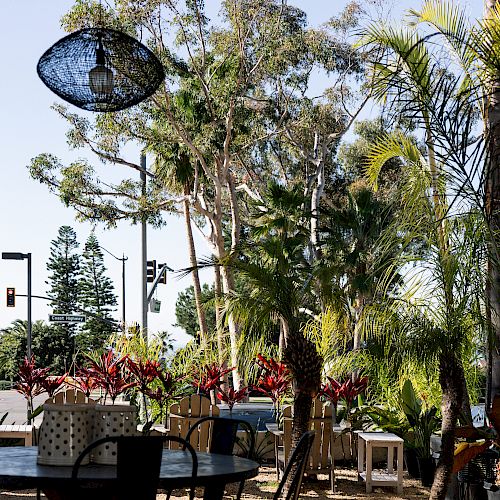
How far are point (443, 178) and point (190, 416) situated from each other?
4.30 meters

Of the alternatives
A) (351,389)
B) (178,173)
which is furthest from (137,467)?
(178,173)

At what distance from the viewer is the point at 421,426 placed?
1027cm

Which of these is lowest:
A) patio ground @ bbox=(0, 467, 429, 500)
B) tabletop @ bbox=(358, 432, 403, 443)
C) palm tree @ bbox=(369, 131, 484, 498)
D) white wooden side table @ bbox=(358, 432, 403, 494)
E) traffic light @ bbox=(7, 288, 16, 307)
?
patio ground @ bbox=(0, 467, 429, 500)

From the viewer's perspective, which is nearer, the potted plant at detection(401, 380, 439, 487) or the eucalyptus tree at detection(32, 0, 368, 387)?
the potted plant at detection(401, 380, 439, 487)

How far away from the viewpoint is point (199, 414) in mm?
9984

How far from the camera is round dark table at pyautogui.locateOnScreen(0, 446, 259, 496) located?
4000 millimetres

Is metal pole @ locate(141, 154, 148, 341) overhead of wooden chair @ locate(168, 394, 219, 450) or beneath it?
overhead

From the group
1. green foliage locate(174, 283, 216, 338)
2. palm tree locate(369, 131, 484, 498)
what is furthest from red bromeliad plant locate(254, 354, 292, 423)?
green foliage locate(174, 283, 216, 338)

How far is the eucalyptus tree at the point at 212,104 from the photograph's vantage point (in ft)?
75.0

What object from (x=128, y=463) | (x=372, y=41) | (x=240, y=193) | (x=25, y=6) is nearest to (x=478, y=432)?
(x=372, y=41)

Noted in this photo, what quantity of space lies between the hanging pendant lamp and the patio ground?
14.1 ft

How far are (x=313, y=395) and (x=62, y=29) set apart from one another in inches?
583

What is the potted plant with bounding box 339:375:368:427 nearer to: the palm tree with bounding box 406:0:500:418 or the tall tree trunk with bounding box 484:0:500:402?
the palm tree with bounding box 406:0:500:418

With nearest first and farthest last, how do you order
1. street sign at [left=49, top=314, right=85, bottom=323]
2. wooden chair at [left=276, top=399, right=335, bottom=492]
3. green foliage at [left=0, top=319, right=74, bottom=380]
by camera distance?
1. wooden chair at [left=276, top=399, right=335, bottom=492]
2. street sign at [left=49, top=314, right=85, bottom=323]
3. green foliage at [left=0, top=319, right=74, bottom=380]
